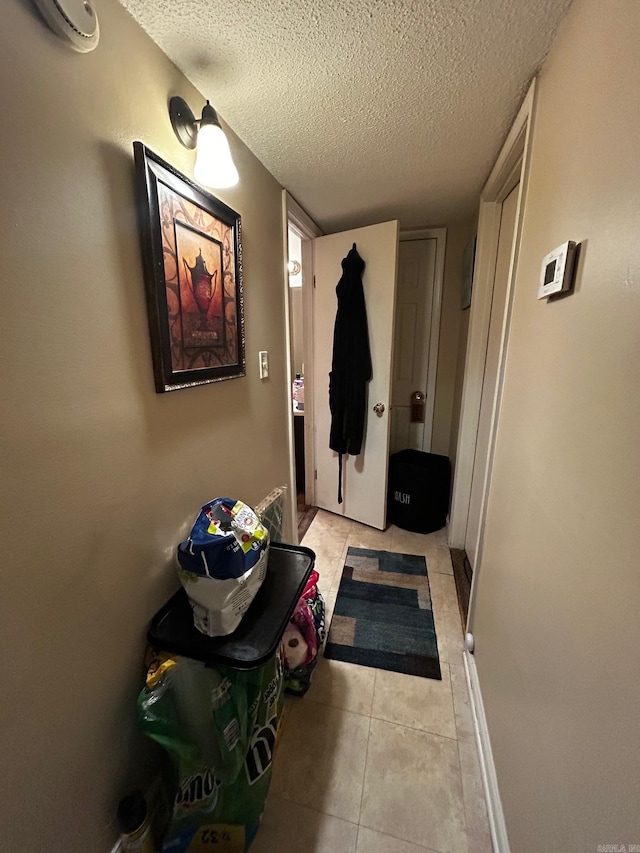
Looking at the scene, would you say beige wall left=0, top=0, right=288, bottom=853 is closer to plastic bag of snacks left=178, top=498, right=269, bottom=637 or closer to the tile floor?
plastic bag of snacks left=178, top=498, right=269, bottom=637

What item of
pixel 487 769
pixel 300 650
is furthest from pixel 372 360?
pixel 487 769

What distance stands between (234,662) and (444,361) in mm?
2301

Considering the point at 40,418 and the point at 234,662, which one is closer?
the point at 40,418

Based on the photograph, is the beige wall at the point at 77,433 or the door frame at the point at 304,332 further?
the door frame at the point at 304,332

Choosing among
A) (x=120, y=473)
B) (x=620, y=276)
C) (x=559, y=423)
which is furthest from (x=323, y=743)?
(x=620, y=276)

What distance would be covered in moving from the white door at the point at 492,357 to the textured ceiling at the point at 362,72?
10.7 inches

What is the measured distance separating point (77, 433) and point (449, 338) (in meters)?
2.39

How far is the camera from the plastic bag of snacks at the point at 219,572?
2.70 ft

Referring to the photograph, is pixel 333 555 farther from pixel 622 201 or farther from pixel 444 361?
pixel 622 201

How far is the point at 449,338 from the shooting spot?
242cm

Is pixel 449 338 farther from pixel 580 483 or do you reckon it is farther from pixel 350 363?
pixel 580 483

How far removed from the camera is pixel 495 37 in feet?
2.70

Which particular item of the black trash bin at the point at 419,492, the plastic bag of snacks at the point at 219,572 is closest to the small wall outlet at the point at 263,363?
the plastic bag of snacks at the point at 219,572

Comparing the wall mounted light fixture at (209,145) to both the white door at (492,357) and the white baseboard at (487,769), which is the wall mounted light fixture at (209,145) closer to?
the white door at (492,357)
